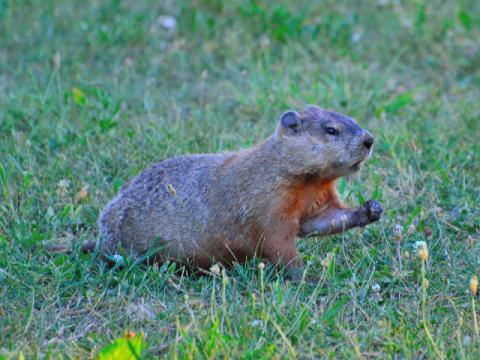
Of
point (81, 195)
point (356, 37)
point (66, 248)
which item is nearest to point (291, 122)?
point (66, 248)

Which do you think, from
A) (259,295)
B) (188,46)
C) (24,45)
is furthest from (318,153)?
(24,45)

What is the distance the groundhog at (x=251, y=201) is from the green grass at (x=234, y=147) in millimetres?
166

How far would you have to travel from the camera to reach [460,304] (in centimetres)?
420

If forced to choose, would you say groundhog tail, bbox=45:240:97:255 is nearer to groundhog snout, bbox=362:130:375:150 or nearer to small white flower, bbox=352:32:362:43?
groundhog snout, bbox=362:130:375:150

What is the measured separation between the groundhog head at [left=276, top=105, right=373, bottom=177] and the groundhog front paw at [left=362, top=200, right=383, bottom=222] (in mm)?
207

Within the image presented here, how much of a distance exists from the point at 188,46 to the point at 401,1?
7.54 ft

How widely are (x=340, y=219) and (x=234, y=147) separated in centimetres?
160

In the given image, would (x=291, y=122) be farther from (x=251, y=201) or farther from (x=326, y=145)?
(x=251, y=201)

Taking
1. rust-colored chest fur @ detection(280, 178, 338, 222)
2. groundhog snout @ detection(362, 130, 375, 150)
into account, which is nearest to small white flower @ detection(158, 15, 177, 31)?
rust-colored chest fur @ detection(280, 178, 338, 222)

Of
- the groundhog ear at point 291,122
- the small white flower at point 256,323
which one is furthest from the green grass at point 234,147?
the groundhog ear at point 291,122

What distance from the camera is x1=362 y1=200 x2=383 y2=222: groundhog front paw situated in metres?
4.61

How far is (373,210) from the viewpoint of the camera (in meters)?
4.61

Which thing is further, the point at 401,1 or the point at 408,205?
the point at 401,1

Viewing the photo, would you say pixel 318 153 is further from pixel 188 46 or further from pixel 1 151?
pixel 188 46
